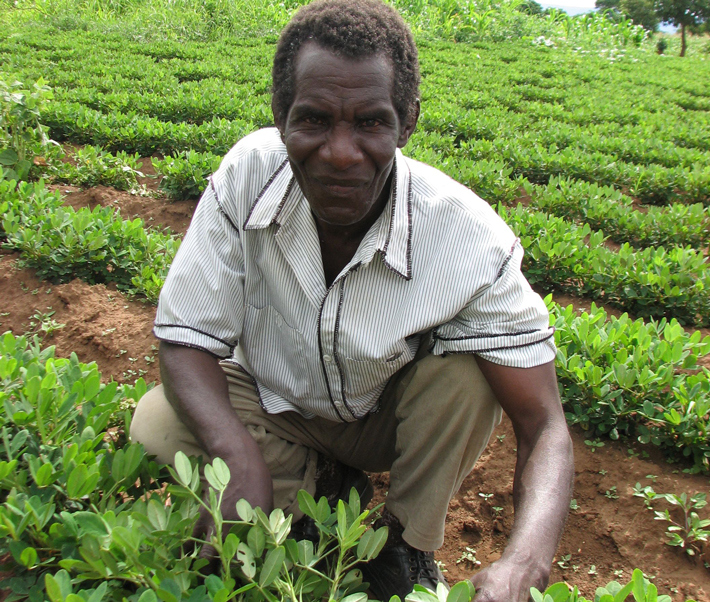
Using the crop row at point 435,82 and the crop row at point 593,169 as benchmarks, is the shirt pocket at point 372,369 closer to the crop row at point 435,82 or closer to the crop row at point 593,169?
A: the crop row at point 593,169

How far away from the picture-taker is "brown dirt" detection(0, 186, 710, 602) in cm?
204

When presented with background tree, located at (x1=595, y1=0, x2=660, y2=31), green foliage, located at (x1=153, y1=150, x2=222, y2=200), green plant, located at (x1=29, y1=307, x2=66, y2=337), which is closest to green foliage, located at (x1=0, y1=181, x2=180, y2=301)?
green plant, located at (x1=29, y1=307, x2=66, y2=337)

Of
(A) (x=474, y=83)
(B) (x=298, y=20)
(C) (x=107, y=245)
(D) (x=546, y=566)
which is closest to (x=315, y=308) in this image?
(B) (x=298, y=20)

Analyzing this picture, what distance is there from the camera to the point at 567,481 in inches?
56.4

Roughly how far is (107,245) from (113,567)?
2.57m

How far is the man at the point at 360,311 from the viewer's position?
4.83 feet

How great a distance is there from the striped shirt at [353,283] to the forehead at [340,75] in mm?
280

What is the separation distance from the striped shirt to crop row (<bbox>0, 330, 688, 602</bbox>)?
1.22 feet

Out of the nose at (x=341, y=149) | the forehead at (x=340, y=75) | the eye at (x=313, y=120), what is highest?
the forehead at (x=340, y=75)

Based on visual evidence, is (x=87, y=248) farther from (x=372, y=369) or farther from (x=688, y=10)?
(x=688, y=10)

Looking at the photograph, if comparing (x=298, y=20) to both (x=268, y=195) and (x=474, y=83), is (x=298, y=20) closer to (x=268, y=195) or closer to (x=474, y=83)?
(x=268, y=195)

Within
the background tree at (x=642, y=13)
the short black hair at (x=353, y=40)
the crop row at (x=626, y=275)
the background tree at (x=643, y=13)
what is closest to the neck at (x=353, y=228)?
the short black hair at (x=353, y=40)

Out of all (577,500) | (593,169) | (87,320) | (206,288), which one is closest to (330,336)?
(206,288)

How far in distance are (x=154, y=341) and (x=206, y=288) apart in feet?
4.65
